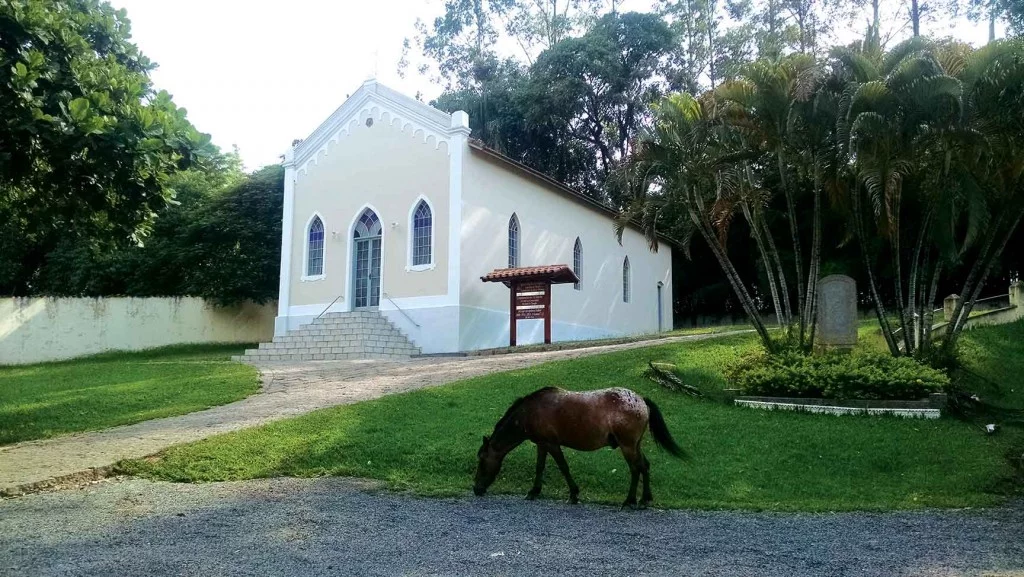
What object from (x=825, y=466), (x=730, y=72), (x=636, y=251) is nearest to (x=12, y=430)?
(x=825, y=466)

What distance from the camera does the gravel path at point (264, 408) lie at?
8.68m

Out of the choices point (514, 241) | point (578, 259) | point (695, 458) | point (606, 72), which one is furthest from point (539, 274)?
point (606, 72)

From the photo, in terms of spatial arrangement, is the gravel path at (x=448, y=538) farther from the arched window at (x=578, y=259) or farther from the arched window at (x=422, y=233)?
the arched window at (x=578, y=259)

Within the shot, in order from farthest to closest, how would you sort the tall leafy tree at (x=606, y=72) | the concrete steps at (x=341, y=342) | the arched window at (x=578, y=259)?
the tall leafy tree at (x=606, y=72)
the arched window at (x=578, y=259)
the concrete steps at (x=341, y=342)

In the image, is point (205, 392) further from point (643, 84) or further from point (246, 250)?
point (643, 84)

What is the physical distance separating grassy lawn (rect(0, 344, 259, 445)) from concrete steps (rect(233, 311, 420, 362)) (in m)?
2.41

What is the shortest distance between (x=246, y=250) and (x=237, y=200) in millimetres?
2372

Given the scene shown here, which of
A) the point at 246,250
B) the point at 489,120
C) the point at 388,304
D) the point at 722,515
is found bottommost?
the point at 722,515

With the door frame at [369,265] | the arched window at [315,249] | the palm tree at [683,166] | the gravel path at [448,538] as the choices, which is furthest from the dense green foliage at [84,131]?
the arched window at [315,249]

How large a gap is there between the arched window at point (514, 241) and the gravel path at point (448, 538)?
17.2m

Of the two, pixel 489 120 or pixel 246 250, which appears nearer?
pixel 246 250

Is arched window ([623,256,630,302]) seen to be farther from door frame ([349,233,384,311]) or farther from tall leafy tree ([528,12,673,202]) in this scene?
door frame ([349,233,384,311])

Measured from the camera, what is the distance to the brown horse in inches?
277

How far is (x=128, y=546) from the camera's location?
566 centimetres
